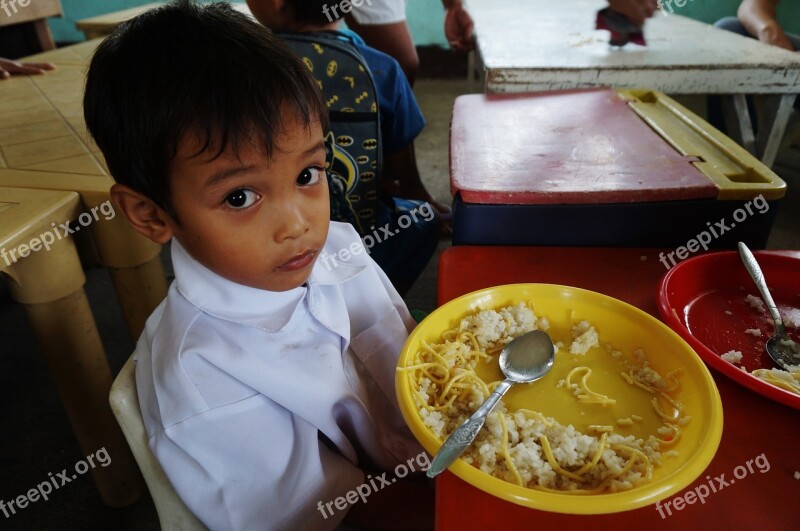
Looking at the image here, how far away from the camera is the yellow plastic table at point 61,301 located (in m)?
0.94

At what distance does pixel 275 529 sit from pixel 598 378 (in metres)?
0.48

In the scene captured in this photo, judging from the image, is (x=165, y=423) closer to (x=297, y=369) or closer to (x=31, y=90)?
(x=297, y=369)

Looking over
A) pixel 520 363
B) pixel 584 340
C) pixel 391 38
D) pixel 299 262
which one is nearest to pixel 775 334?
pixel 584 340

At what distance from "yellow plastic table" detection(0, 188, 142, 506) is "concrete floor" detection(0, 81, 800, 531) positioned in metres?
0.16

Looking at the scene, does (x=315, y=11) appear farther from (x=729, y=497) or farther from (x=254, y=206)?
(x=729, y=497)

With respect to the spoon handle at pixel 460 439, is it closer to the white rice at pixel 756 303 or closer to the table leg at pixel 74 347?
the white rice at pixel 756 303

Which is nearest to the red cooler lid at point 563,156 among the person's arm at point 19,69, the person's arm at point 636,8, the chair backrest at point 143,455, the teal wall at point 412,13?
the person's arm at point 636,8

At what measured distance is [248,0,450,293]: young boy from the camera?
136 centimetres

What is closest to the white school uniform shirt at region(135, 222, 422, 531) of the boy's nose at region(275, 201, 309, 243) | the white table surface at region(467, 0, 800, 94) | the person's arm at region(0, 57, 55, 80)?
the boy's nose at region(275, 201, 309, 243)

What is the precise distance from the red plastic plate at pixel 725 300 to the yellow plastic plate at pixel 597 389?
6 cm

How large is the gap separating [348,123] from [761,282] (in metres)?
0.98

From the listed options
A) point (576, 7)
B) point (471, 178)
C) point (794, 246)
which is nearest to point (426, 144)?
point (576, 7)

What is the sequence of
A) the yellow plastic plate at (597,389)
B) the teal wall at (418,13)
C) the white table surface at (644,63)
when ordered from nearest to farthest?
the yellow plastic plate at (597,389) → the white table surface at (644,63) → the teal wall at (418,13)

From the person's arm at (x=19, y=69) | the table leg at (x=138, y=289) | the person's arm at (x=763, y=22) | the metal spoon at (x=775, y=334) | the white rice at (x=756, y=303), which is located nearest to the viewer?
the metal spoon at (x=775, y=334)
